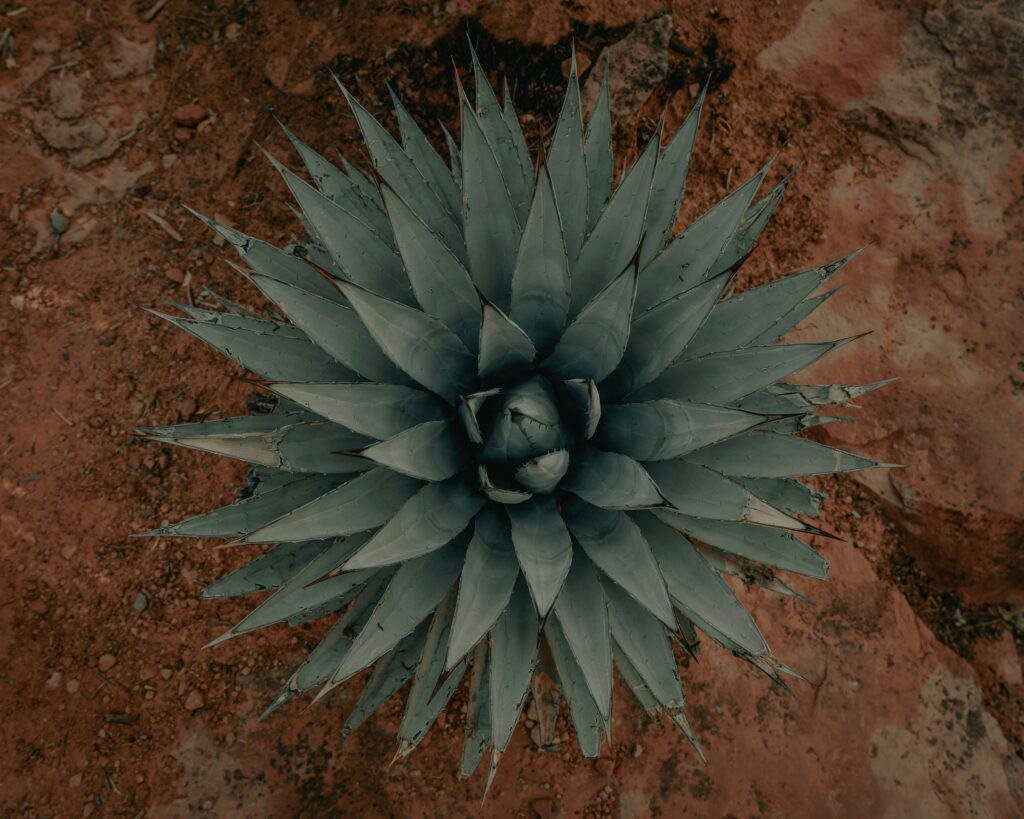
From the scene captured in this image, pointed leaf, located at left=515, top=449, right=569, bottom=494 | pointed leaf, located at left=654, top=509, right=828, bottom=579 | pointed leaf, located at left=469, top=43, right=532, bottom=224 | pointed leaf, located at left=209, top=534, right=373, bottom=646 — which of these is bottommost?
pointed leaf, located at left=209, top=534, right=373, bottom=646

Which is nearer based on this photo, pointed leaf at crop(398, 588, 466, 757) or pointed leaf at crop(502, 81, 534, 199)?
pointed leaf at crop(398, 588, 466, 757)

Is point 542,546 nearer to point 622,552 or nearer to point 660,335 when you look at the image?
point 622,552

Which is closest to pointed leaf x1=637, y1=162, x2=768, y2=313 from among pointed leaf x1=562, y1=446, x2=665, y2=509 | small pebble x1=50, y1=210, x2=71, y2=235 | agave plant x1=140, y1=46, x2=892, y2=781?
agave plant x1=140, y1=46, x2=892, y2=781

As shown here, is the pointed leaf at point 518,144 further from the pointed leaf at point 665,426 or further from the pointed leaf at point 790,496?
the pointed leaf at point 790,496

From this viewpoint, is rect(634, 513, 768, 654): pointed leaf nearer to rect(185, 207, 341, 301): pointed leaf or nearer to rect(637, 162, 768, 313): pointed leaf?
rect(637, 162, 768, 313): pointed leaf

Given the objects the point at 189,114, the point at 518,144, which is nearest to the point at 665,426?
the point at 518,144

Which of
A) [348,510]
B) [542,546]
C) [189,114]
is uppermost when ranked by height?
[542,546]
